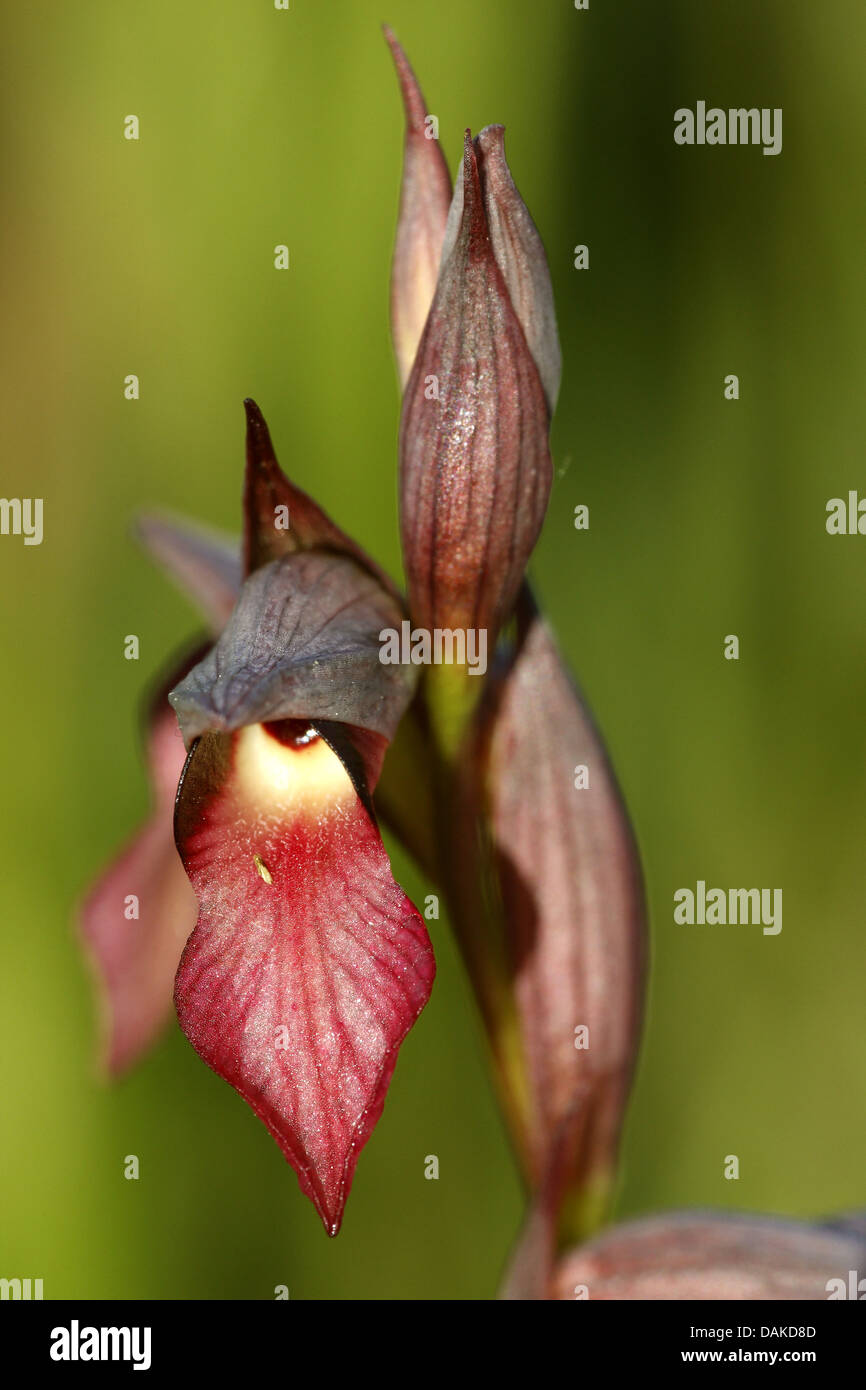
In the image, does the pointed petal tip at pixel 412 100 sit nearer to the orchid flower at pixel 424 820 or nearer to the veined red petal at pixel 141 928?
the orchid flower at pixel 424 820

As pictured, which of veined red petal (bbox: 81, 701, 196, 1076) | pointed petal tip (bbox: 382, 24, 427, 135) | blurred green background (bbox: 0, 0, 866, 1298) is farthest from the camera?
blurred green background (bbox: 0, 0, 866, 1298)

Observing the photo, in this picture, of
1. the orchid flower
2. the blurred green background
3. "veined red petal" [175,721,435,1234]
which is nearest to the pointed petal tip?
the orchid flower

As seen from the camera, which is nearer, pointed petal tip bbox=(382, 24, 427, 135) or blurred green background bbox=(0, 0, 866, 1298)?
pointed petal tip bbox=(382, 24, 427, 135)

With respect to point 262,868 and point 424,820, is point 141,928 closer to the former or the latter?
point 424,820

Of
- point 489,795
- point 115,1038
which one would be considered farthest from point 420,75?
point 115,1038

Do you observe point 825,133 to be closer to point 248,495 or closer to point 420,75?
A: point 420,75

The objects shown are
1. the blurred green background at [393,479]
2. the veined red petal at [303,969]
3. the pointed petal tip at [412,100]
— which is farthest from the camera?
the blurred green background at [393,479]

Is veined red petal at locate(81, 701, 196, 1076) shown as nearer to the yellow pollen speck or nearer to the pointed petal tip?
the yellow pollen speck

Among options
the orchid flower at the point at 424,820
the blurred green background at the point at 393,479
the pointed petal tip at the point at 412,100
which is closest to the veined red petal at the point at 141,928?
the orchid flower at the point at 424,820
